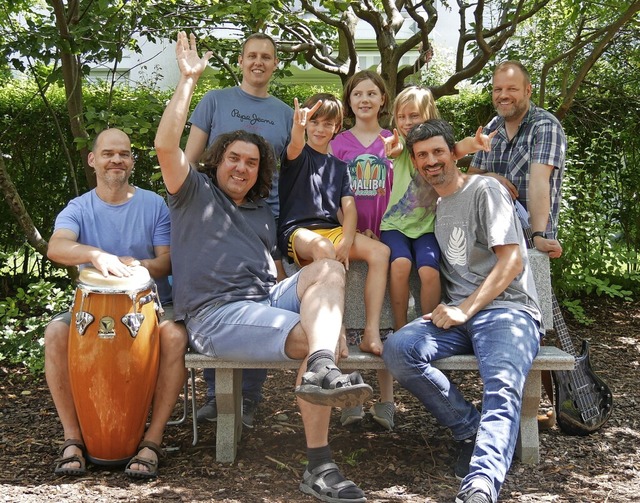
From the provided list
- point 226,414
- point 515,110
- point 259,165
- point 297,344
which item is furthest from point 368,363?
point 515,110

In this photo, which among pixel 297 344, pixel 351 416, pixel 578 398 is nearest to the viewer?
pixel 297 344

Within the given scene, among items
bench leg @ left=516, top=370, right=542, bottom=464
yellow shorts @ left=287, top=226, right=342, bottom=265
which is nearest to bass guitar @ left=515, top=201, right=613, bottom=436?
bench leg @ left=516, top=370, right=542, bottom=464

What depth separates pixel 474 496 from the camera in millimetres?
3131

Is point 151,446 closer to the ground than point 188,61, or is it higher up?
closer to the ground

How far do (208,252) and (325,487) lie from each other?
1190mm

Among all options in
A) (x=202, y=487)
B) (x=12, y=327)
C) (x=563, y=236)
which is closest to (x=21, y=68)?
(x=12, y=327)

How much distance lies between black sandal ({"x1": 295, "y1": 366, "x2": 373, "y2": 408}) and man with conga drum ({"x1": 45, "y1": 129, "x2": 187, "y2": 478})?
33.3 inches

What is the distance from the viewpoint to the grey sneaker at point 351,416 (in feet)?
14.5

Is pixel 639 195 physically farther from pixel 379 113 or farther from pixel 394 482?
pixel 394 482

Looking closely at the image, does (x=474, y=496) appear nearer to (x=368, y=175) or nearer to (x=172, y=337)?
(x=172, y=337)

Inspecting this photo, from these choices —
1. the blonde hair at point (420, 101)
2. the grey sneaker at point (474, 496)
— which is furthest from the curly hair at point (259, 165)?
the grey sneaker at point (474, 496)

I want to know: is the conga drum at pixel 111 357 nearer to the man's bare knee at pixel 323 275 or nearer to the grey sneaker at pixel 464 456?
the man's bare knee at pixel 323 275

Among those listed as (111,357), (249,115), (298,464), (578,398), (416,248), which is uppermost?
(249,115)

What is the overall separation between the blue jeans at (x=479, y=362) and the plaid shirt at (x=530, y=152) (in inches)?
36.9
